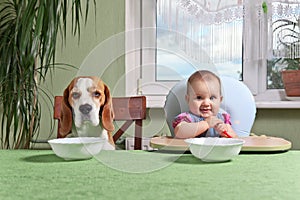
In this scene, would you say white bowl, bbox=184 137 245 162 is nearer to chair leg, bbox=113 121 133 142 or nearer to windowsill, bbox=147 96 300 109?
chair leg, bbox=113 121 133 142

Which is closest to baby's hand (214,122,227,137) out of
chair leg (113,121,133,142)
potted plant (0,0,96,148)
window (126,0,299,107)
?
chair leg (113,121,133,142)

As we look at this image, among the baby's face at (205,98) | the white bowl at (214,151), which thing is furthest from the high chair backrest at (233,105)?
the white bowl at (214,151)

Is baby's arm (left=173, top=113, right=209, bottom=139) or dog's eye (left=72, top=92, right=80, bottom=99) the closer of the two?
dog's eye (left=72, top=92, right=80, bottom=99)

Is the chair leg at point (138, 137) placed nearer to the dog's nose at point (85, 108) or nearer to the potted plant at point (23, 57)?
the potted plant at point (23, 57)

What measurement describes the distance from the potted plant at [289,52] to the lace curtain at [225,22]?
0.15 feet

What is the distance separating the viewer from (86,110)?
1.11 meters

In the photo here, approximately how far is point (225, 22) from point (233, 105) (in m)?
0.86

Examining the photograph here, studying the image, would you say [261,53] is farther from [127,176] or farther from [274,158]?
[127,176]

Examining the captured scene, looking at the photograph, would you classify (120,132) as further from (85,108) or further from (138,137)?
(85,108)

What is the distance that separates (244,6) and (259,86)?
46 cm

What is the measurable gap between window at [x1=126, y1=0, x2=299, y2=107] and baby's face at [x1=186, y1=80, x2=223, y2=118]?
0.84 m

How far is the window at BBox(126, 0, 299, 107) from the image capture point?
234cm

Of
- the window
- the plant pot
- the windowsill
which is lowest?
the windowsill

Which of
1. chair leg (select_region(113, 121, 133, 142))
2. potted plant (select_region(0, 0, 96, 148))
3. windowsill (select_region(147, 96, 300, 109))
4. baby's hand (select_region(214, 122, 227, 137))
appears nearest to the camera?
baby's hand (select_region(214, 122, 227, 137))
